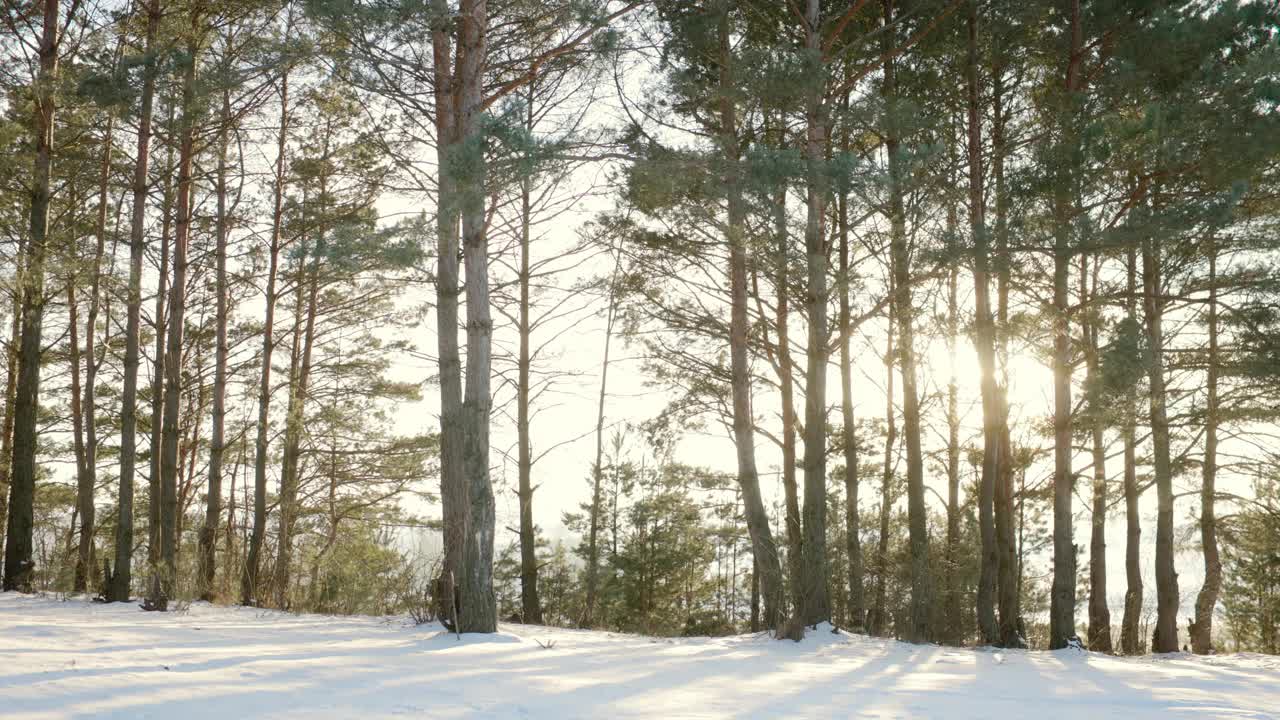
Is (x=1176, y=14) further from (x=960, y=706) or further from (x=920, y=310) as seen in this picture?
(x=960, y=706)

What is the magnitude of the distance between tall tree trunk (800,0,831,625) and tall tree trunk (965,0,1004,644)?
2.21 m

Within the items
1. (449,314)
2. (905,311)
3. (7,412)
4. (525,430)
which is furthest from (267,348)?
(905,311)

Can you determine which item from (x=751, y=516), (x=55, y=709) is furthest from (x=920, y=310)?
(x=55, y=709)

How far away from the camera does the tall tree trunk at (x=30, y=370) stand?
10.3 m

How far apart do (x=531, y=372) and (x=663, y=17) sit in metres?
5.43

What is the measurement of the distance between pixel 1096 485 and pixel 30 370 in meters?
15.2

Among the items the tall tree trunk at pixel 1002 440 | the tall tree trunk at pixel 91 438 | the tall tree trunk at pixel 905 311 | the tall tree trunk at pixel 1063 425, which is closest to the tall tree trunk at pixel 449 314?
the tall tree trunk at pixel 905 311

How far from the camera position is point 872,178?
7051 millimetres

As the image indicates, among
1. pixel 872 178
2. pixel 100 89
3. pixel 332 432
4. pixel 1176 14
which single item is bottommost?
pixel 332 432

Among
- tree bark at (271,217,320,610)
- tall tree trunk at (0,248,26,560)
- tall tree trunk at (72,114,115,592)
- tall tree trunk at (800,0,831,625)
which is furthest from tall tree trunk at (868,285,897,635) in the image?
tall tree trunk at (0,248,26,560)

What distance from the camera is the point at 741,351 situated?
10094 mm

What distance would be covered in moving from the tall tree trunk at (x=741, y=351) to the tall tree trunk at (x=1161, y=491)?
17.1ft

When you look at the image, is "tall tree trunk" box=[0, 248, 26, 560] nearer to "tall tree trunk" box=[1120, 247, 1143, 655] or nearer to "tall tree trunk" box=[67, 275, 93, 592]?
"tall tree trunk" box=[67, 275, 93, 592]

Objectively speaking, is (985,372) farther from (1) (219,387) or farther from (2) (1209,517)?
(1) (219,387)
